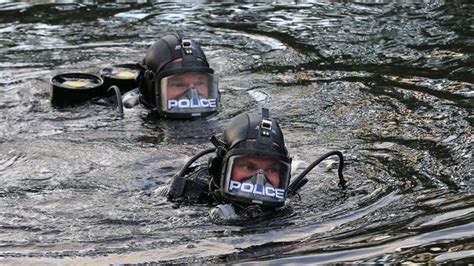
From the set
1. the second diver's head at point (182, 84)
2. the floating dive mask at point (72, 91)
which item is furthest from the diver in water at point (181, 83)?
the floating dive mask at point (72, 91)

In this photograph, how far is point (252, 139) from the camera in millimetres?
6316

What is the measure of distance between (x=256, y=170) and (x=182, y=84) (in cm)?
311

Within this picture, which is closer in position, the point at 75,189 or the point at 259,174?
the point at 259,174

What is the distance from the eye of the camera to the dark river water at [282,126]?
5648mm

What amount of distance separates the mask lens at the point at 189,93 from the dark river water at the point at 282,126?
7.4 inches

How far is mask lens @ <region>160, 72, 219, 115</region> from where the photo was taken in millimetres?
9125

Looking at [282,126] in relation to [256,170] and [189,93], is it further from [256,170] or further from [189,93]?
[256,170]

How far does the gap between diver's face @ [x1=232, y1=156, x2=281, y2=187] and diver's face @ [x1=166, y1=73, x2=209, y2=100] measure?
9.93 feet

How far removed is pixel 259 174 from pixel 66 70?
574 cm

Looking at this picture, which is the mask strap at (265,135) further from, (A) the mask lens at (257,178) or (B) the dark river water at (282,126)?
(B) the dark river water at (282,126)

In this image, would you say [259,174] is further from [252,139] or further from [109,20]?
[109,20]

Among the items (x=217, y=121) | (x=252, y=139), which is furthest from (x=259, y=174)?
(x=217, y=121)

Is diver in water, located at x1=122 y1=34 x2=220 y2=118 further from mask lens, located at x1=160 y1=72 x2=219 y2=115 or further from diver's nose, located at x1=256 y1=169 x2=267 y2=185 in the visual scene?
diver's nose, located at x1=256 y1=169 x2=267 y2=185

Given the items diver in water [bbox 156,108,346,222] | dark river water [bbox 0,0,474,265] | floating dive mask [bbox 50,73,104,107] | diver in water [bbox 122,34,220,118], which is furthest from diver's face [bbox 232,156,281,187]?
floating dive mask [bbox 50,73,104,107]
